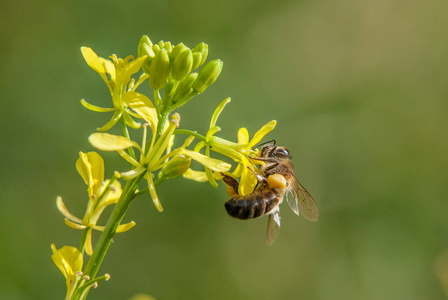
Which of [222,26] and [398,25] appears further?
[398,25]

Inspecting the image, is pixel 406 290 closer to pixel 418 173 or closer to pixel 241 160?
pixel 418 173

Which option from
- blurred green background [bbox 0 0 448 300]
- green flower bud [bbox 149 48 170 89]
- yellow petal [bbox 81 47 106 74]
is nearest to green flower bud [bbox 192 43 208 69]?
green flower bud [bbox 149 48 170 89]

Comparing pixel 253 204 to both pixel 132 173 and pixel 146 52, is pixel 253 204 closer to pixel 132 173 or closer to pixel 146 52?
pixel 132 173

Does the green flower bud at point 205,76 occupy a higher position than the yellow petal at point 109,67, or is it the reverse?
the yellow petal at point 109,67

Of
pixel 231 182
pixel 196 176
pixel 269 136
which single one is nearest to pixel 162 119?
pixel 196 176

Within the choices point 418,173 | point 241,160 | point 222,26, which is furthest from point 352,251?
point 241,160

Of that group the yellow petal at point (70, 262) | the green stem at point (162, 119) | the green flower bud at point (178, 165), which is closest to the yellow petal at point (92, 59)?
the green stem at point (162, 119)

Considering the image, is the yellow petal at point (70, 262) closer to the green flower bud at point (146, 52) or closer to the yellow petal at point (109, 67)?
the yellow petal at point (109, 67)
